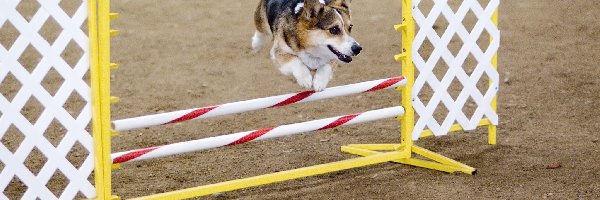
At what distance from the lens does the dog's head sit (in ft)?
17.1

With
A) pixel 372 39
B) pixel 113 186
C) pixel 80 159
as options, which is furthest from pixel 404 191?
pixel 372 39

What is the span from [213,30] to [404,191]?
15.9ft

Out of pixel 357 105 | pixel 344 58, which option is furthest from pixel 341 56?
pixel 357 105

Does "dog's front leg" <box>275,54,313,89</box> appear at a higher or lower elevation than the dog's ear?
lower

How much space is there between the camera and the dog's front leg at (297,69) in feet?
17.4

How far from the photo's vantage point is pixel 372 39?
9523 millimetres

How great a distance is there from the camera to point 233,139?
509cm

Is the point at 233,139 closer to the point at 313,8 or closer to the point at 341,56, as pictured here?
the point at 341,56

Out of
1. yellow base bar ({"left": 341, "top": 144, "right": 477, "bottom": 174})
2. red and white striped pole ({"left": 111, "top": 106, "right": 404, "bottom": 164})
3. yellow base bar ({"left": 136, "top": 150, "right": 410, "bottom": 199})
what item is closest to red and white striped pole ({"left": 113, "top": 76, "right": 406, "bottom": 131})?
red and white striped pole ({"left": 111, "top": 106, "right": 404, "bottom": 164})

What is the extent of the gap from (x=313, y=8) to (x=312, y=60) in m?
0.32

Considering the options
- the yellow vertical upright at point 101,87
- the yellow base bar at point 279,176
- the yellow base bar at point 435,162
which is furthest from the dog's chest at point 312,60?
the yellow vertical upright at point 101,87

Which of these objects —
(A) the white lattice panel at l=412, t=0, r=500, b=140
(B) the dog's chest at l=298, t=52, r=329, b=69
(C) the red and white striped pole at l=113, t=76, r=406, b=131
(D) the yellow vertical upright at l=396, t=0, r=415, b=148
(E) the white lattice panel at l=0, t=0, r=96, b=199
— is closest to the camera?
(E) the white lattice panel at l=0, t=0, r=96, b=199

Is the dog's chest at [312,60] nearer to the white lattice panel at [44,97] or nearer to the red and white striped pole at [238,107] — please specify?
the red and white striped pole at [238,107]

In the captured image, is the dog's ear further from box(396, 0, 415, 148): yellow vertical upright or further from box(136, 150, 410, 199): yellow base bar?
box(136, 150, 410, 199): yellow base bar
